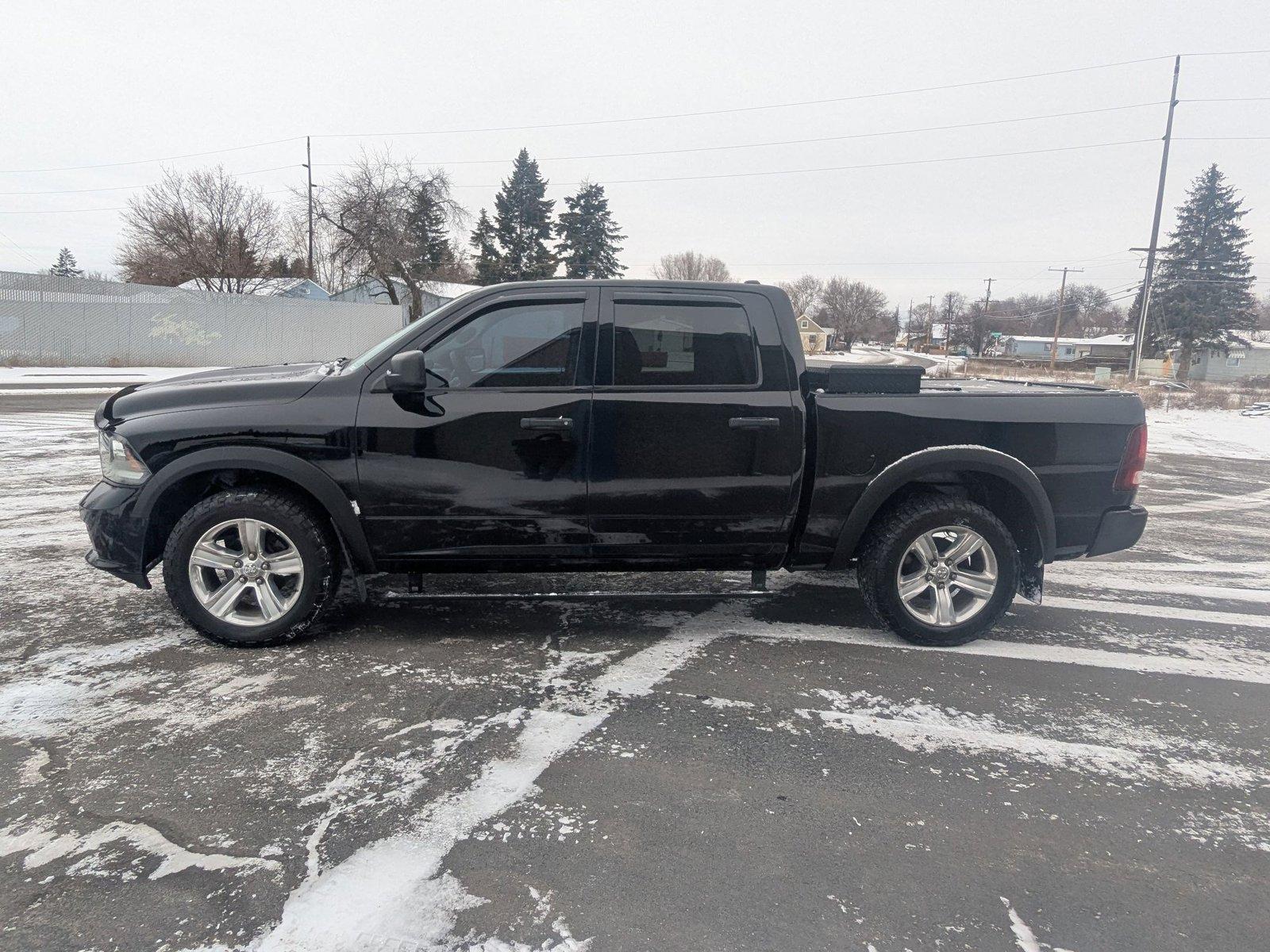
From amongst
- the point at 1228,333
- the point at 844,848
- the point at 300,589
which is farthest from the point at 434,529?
the point at 1228,333

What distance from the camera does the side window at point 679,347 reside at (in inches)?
157

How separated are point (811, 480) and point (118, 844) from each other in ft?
10.6

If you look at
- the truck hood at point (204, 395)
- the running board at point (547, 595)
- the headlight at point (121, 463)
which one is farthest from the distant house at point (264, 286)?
the running board at point (547, 595)

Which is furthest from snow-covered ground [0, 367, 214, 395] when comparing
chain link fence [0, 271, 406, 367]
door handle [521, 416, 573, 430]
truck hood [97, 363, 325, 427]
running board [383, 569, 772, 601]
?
door handle [521, 416, 573, 430]

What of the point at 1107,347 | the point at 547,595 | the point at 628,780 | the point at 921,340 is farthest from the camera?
the point at 921,340

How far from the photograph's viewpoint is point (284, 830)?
2.51 metres

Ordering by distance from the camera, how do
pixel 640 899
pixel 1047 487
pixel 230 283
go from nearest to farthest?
pixel 640 899
pixel 1047 487
pixel 230 283

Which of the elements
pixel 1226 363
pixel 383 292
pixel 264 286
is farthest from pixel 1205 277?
pixel 264 286

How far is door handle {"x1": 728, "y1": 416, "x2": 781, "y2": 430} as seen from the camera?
3.96 metres

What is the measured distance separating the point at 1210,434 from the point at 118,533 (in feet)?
60.8

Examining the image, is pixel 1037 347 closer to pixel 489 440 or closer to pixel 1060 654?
pixel 1060 654

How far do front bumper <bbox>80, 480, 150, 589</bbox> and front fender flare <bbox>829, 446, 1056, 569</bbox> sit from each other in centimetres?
360

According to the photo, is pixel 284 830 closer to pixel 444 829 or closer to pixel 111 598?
pixel 444 829

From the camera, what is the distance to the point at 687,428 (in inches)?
156
